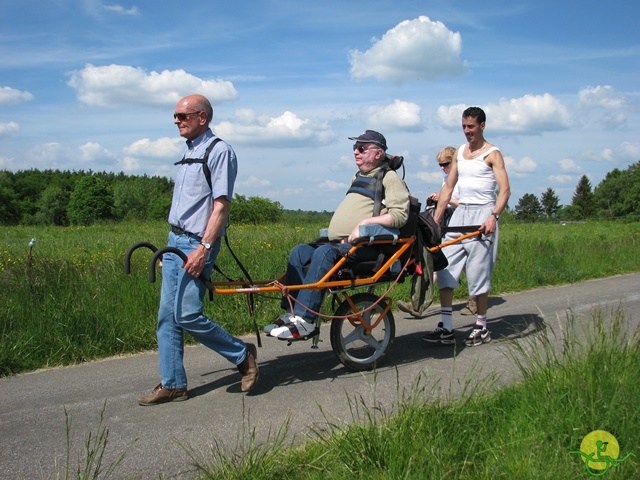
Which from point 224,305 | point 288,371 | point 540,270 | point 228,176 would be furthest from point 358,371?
point 540,270

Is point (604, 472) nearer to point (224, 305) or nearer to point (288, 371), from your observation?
point (288, 371)

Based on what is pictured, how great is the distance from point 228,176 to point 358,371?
2165 millimetres

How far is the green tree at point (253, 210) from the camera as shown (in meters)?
39.7

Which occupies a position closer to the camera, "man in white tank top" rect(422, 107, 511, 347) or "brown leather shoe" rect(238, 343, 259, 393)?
"brown leather shoe" rect(238, 343, 259, 393)

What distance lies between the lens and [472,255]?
21.6 ft

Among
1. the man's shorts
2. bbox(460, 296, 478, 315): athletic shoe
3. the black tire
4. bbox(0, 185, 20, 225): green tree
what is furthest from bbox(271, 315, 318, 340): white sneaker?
bbox(0, 185, 20, 225): green tree

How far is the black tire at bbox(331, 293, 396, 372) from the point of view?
18.2 feet

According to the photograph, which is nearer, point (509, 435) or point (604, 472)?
A: point (604, 472)

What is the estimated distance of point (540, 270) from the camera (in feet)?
38.5

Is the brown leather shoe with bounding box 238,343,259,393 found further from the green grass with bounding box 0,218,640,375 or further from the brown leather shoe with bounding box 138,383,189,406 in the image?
the green grass with bounding box 0,218,640,375

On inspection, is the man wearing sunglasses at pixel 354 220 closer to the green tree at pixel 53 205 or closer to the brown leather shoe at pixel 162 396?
the brown leather shoe at pixel 162 396

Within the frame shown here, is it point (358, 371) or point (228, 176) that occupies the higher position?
point (228, 176)

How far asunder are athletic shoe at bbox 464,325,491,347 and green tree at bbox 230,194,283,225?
104 feet

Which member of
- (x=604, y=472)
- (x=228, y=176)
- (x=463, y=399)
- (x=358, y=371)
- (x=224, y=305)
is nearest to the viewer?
(x=604, y=472)
